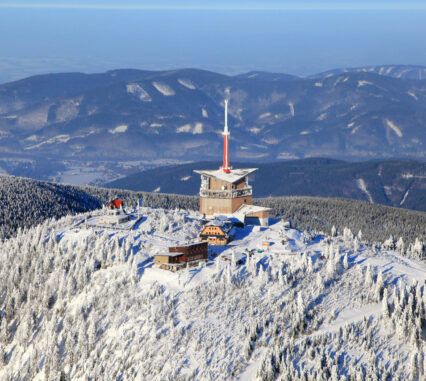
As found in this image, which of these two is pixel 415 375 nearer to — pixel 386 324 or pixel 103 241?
pixel 386 324

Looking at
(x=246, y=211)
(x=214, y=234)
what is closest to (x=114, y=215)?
(x=214, y=234)

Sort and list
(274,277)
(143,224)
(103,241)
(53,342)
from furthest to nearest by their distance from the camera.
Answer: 1. (143,224)
2. (103,241)
3. (274,277)
4. (53,342)

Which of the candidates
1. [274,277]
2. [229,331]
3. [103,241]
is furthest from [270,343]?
[103,241]

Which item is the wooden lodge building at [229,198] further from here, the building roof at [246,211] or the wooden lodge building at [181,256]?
the wooden lodge building at [181,256]

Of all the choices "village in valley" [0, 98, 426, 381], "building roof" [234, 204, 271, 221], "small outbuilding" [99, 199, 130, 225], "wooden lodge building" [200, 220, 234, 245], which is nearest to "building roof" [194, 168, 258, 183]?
"building roof" [234, 204, 271, 221]

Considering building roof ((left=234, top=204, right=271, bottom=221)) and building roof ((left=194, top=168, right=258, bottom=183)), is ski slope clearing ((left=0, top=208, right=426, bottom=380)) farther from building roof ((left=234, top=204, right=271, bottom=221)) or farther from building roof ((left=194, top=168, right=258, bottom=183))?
building roof ((left=194, top=168, right=258, bottom=183))
